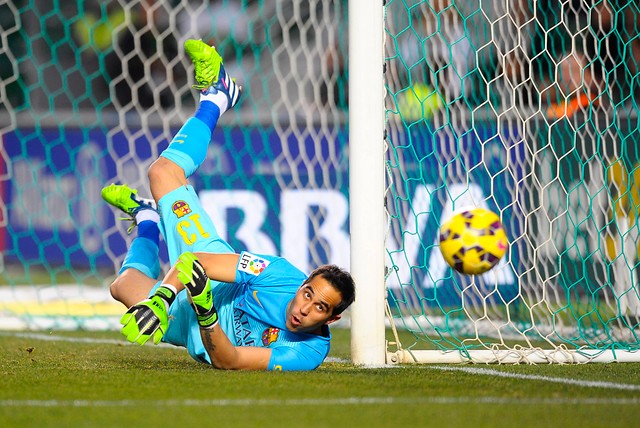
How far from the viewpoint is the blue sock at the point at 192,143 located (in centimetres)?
468

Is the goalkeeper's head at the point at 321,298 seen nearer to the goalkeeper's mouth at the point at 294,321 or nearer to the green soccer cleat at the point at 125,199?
the goalkeeper's mouth at the point at 294,321

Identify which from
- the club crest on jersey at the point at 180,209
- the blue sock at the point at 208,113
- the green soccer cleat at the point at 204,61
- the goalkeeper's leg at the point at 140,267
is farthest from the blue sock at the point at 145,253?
the green soccer cleat at the point at 204,61

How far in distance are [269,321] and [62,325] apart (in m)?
2.99

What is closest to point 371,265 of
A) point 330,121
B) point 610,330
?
point 610,330

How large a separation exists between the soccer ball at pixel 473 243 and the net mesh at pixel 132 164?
11.2 feet

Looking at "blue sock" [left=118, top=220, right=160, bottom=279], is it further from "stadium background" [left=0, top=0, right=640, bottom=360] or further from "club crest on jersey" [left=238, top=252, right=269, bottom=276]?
"stadium background" [left=0, top=0, right=640, bottom=360]

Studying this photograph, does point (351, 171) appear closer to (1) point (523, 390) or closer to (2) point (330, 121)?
(1) point (523, 390)

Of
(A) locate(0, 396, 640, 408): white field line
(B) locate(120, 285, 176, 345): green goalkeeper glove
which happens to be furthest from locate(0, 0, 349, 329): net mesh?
(A) locate(0, 396, 640, 408): white field line

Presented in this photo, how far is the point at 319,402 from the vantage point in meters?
3.21

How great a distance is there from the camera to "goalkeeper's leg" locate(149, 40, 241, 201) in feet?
15.1

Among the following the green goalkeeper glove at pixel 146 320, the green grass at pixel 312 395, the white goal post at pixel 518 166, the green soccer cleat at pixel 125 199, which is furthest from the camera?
the white goal post at pixel 518 166

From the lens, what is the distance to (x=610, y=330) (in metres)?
5.99

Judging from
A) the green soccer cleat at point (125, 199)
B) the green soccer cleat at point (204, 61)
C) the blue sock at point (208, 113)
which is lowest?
the green soccer cleat at point (125, 199)

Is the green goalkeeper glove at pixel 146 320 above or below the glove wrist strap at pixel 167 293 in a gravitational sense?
below
